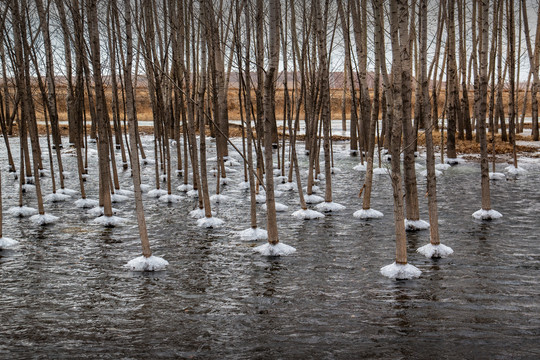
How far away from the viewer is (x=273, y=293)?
645 cm

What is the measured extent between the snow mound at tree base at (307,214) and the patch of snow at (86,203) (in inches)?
170

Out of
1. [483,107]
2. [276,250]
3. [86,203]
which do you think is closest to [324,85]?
[483,107]

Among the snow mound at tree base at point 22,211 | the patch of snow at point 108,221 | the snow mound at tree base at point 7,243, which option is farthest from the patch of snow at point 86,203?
the snow mound at tree base at point 7,243

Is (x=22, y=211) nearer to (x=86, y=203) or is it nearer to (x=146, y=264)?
(x=86, y=203)

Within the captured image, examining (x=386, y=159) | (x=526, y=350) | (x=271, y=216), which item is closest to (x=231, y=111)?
(x=386, y=159)

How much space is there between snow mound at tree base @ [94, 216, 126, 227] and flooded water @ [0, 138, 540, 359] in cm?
19

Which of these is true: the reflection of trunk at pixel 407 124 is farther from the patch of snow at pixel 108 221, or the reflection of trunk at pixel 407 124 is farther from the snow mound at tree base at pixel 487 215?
the patch of snow at pixel 108 221

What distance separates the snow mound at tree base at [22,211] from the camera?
11.0 m

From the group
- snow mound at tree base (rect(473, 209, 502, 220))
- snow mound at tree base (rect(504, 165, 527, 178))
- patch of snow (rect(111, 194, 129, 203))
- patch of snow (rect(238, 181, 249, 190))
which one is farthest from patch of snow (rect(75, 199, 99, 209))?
snow mound at tree base (rect(504, 165, 527, 178))

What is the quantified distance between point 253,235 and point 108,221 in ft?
9.04

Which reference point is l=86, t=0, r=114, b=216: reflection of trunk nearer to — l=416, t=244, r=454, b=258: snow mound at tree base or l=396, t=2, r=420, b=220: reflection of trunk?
l=396, t=2, r=420, b=220: reflection of trunk

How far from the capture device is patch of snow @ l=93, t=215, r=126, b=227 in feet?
33.0

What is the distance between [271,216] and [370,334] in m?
2.76

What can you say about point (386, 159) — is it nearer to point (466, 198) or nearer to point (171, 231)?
point (466, 198)
